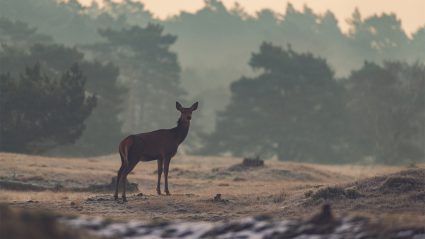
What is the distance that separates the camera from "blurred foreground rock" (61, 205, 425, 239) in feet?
49.1

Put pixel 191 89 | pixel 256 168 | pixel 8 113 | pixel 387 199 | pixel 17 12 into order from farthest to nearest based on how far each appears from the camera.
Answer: pixel 191 89 < pixel 17 12 < pixel 8 113 < pixel 256 168 < pixel 387 199

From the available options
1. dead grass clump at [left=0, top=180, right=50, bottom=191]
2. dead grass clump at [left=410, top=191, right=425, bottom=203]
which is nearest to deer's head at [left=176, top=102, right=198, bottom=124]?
dead grass clump at [left=410, top=191, right=425, bottom=203]

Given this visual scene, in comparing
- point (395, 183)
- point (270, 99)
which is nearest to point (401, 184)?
point (395, 183)

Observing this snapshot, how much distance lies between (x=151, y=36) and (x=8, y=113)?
46.1m

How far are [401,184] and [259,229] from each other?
7.13 metres

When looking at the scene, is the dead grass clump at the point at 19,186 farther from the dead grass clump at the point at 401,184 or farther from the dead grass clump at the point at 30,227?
the dead grass clump at the point at 30,227

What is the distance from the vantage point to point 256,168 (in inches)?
1705

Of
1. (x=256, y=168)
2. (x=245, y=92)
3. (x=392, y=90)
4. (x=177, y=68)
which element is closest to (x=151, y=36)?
(x=177, y=68)

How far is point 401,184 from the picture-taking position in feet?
72.4

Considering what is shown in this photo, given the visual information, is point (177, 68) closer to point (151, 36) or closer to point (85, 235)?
point (151, 36)

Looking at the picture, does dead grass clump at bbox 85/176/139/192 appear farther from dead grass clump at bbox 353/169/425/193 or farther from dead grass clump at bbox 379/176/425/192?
dead grass clump at bbox 379/176/425/192

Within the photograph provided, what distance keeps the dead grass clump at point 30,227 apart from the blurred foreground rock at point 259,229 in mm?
7978

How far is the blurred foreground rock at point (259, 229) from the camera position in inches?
590

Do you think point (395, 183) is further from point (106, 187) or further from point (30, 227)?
point (30, 227)
